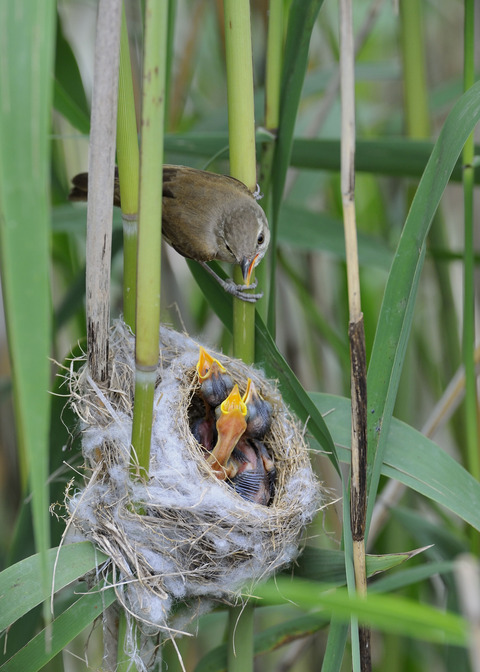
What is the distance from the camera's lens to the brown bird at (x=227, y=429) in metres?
1.25

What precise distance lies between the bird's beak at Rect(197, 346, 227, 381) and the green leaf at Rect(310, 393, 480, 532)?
40cm

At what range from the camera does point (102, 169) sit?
2.53 ft

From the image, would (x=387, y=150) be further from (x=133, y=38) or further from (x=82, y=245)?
(x=82, y=245)

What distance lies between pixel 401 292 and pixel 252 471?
0.57 m

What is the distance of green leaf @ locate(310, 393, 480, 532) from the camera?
965 mm

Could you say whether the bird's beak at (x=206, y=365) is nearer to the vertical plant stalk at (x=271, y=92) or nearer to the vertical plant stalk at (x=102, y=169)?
the vertical plant stalk at (x=271, y=92)

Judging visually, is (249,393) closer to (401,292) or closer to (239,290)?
(239,290)

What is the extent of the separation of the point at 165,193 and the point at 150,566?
3.44 ft

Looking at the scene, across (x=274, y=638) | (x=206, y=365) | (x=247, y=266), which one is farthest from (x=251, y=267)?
(x=274, y=638)

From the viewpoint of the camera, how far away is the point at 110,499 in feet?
3.16

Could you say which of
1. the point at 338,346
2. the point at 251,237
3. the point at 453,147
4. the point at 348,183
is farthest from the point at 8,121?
the point at 338,346

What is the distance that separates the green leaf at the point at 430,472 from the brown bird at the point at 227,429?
325 mm

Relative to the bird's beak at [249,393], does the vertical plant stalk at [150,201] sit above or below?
above

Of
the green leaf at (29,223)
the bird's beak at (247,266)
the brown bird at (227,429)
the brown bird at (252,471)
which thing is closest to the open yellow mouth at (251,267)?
the bird's beak at (247,266)
